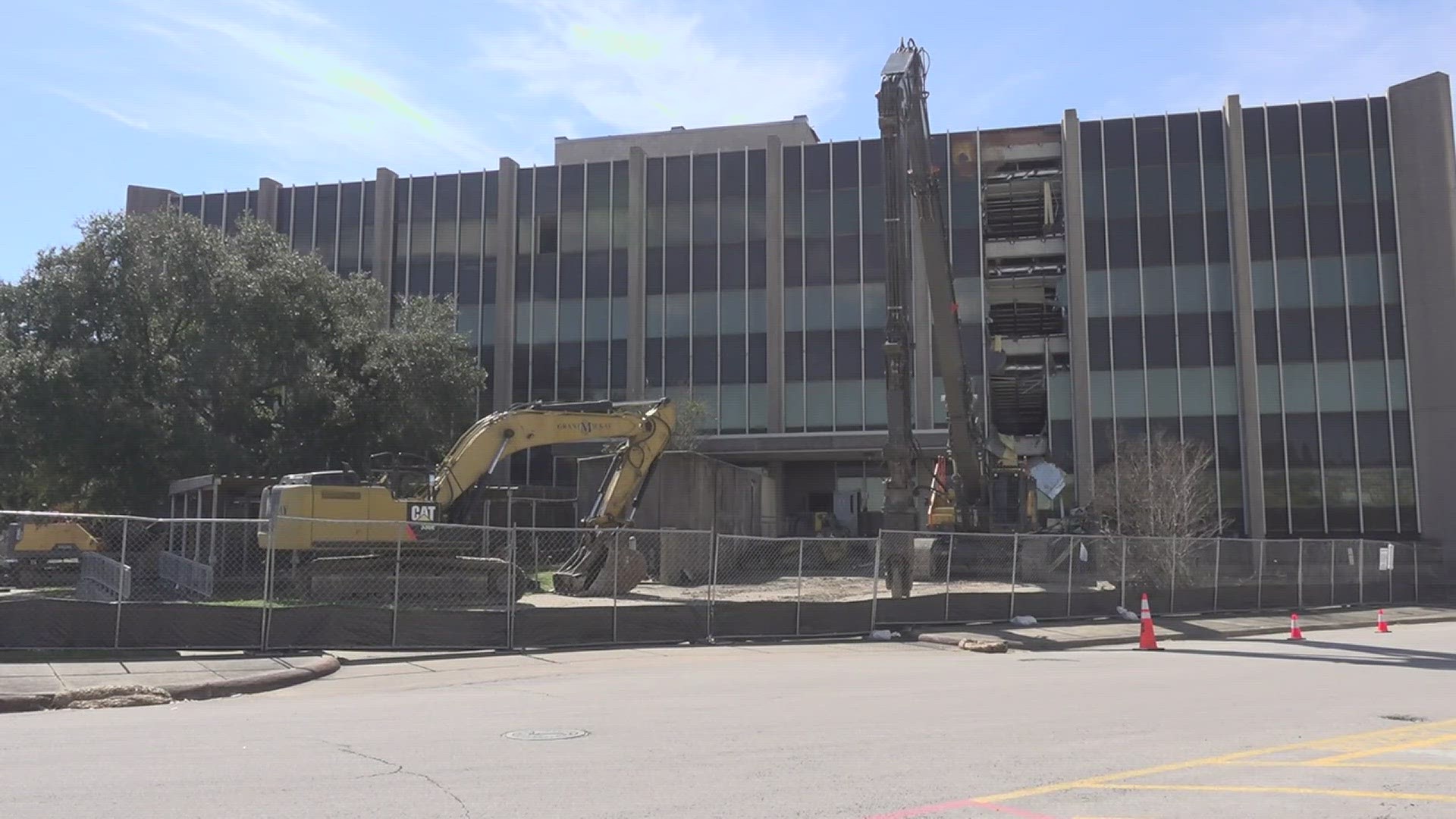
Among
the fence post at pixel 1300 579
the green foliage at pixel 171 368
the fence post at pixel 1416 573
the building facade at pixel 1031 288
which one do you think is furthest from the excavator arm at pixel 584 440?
the fence post at pixel 1416 573

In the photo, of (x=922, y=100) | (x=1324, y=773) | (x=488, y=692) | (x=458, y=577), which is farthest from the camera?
(x=922, y=100)

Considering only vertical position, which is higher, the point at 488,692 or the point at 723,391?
the point at 723,391

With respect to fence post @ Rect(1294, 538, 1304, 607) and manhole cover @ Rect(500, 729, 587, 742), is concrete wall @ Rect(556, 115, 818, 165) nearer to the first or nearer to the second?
fence post @ Rect(1294, 538, 1304, 607)

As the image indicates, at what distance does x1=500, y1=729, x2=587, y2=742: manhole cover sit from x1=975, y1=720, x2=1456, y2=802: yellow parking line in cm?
361

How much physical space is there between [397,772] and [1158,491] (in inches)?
1337

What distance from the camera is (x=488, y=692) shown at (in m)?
12.0

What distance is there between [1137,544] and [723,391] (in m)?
24.2

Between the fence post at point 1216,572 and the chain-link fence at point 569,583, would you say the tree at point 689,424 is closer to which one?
the chain-link fence at point 569,583

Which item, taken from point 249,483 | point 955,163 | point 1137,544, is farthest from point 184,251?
point 955,163

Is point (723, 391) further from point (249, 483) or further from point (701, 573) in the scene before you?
point (249, 483)

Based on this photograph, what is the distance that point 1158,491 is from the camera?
1457 inches

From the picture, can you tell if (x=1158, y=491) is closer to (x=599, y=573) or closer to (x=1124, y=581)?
(x=1124, y=581)

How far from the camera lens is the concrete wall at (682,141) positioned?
58.2m

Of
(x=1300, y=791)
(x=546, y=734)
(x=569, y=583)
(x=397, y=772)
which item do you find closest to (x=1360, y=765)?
(x=1300, y=791)
